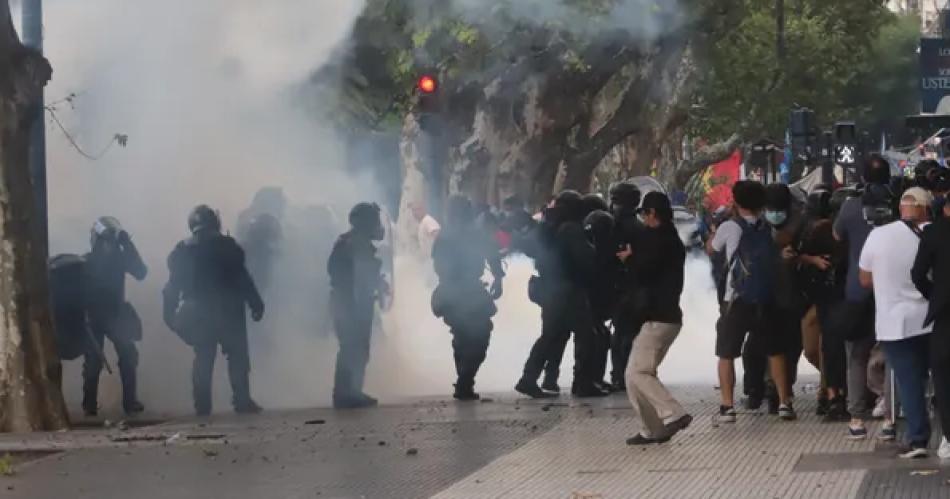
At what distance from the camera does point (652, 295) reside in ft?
38.6

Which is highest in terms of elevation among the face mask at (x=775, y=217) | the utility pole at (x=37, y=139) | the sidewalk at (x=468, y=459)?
the utility pole at (x=37, y=139)

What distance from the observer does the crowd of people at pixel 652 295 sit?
1069 centimetres

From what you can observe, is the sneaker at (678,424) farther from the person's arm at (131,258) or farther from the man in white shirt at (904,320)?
the person's arm at (131,258)

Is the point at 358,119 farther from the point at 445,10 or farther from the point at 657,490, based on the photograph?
the point at 657,490

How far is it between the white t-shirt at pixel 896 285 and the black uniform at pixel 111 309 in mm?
6762

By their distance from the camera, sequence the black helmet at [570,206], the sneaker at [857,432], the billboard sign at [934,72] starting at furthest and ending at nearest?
the billboard sign at [934,72]
the black helmet at [570,206]
the sneaker at [857,432]

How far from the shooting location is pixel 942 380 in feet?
33.8

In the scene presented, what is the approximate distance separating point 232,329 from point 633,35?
892 centimetres

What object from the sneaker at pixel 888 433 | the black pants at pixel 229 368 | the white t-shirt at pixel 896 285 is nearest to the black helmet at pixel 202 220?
the black pants at pixel 229 368

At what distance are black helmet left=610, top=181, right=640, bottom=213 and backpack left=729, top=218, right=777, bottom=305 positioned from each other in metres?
2.04

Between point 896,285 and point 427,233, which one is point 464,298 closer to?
point 427,233

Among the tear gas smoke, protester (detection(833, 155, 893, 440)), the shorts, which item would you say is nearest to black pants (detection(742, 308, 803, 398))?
the shorts

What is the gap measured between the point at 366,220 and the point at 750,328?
144 inches

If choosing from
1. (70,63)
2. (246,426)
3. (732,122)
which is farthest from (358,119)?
(732,122)
